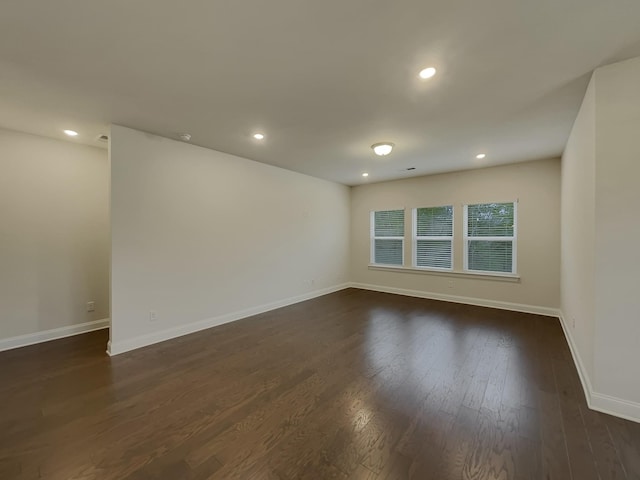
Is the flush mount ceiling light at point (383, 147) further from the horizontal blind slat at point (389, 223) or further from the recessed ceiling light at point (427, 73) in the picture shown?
the horizontal blind slat at point (389, 223)

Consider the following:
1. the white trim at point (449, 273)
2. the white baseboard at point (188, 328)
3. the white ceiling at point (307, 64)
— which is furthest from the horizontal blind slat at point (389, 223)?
the white ceiling at point (307, 64)

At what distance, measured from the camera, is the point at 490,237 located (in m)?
5.29

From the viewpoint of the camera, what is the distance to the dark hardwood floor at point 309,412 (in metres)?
1.64

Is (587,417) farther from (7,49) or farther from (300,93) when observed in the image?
(7,49)

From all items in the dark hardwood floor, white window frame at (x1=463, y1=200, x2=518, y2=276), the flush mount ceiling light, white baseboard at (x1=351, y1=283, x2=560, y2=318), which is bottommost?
the dark hardwood floor

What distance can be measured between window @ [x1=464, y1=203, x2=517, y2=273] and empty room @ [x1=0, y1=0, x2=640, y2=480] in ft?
0.17

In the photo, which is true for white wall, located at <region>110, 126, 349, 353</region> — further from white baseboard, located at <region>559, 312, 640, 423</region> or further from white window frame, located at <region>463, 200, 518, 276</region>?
white baseboard, located at <region>559, 312, 640, 423</region>

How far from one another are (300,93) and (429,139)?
2.06 m

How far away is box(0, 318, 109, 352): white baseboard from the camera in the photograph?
133 inches

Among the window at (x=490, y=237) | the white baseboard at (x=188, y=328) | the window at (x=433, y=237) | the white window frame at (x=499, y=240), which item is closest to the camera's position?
the white baseboard at (x=188, y=328)

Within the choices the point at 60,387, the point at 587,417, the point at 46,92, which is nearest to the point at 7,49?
the point at 46,92

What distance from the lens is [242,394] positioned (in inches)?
94.6

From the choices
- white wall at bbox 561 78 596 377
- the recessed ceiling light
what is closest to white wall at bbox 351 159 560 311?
Answer: white wall at bbox 561 78 596 377

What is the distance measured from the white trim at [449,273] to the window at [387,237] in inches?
6.3
